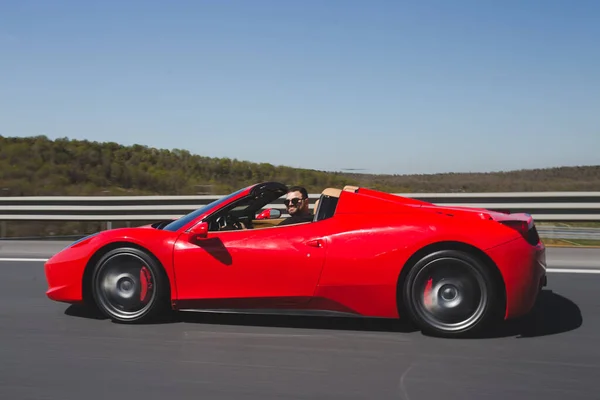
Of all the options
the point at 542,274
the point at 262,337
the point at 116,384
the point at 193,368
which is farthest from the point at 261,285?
the point at 542,274

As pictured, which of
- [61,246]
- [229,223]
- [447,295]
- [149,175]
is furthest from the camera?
[149,175]

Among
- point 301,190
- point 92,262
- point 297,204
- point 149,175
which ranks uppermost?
point 149,175

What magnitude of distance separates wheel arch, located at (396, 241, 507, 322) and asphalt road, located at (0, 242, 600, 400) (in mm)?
288

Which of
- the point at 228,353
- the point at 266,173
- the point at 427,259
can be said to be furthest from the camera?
the point at 266,173

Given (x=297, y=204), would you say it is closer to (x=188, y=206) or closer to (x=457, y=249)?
(x=457, y=249)

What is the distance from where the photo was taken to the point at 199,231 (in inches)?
201

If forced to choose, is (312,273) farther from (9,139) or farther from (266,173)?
(9,139)

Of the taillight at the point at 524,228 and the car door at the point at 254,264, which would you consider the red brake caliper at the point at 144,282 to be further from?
the taillight at the point at 524,228

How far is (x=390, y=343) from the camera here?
4707mm

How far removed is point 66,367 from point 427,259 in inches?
102

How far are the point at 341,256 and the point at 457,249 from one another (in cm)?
86

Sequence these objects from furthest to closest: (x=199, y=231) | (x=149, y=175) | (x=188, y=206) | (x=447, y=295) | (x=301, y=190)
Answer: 1. (x=149, y=175)
2. (x=188, y=206)
3. (x=301, y=190)
4. (x=199, y=231)
5. (x=447, y=295)

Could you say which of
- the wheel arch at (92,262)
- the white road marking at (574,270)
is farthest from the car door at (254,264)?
the white road marking at (574,270)

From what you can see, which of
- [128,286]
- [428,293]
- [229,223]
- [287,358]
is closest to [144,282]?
[128,286]
